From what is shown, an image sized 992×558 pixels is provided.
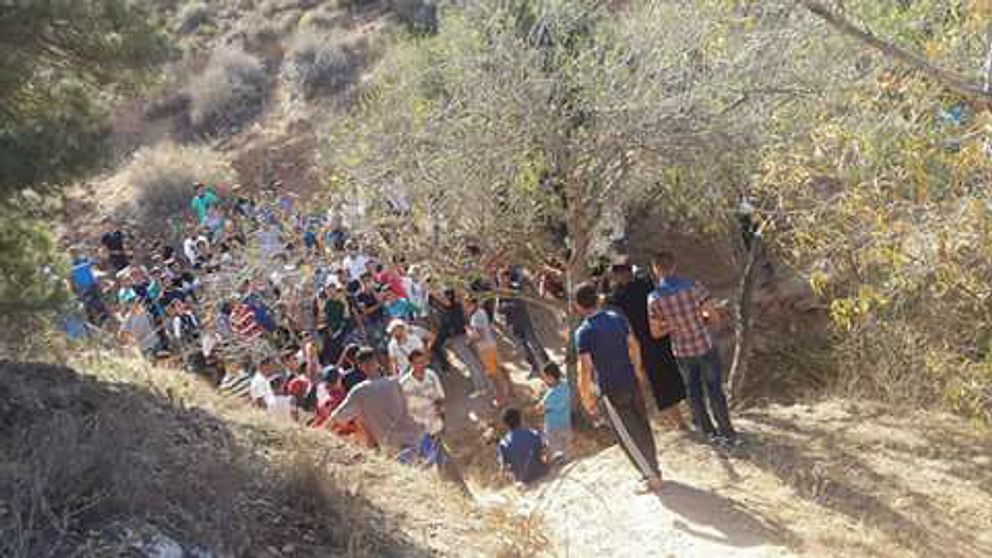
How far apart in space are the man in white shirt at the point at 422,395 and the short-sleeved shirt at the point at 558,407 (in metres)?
1.04

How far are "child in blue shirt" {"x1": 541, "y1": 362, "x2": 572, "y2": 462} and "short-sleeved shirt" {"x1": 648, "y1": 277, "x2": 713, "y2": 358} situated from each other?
4.76 ft

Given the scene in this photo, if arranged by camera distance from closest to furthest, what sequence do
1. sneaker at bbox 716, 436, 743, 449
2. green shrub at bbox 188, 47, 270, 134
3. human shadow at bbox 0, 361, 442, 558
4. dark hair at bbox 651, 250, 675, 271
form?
human shadow at bbox 0, 361, 442, 558 < dark hair at bbox 651, 250, 675, 271 < sneaker at bbox 716, 436, 743, 449 < green shrub at bbox 188, 47, 270, 134

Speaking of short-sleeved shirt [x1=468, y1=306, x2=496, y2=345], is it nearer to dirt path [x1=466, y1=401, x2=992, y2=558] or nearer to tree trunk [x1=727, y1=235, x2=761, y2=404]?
tree trunk [x1=727, y1=235, x2=761, y2=404]

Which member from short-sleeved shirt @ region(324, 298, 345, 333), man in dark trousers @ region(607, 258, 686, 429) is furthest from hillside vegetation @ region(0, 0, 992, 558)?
short-sleeved shirt @ region(324, 298, 345, 333)

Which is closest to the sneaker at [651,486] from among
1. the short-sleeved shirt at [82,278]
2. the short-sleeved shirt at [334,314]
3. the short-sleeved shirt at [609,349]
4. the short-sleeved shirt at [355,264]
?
the short-sleeved shirt at [609,349]

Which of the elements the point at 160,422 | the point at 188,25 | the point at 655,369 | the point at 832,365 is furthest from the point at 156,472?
the point at 188,25

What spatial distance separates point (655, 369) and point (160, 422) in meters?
4.25

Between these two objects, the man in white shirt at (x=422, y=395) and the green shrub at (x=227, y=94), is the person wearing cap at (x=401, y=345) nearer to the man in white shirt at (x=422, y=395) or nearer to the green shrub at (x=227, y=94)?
the man in white shirt at (x=422, y=395)

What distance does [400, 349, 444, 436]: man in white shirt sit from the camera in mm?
8789

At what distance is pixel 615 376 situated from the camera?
722cm

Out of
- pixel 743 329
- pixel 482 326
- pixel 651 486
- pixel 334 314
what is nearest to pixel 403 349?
pixel 482 326

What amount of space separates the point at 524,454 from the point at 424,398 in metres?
0.99

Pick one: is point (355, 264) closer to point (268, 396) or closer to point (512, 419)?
point (268, 396)

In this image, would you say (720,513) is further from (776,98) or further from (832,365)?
(832,365)
